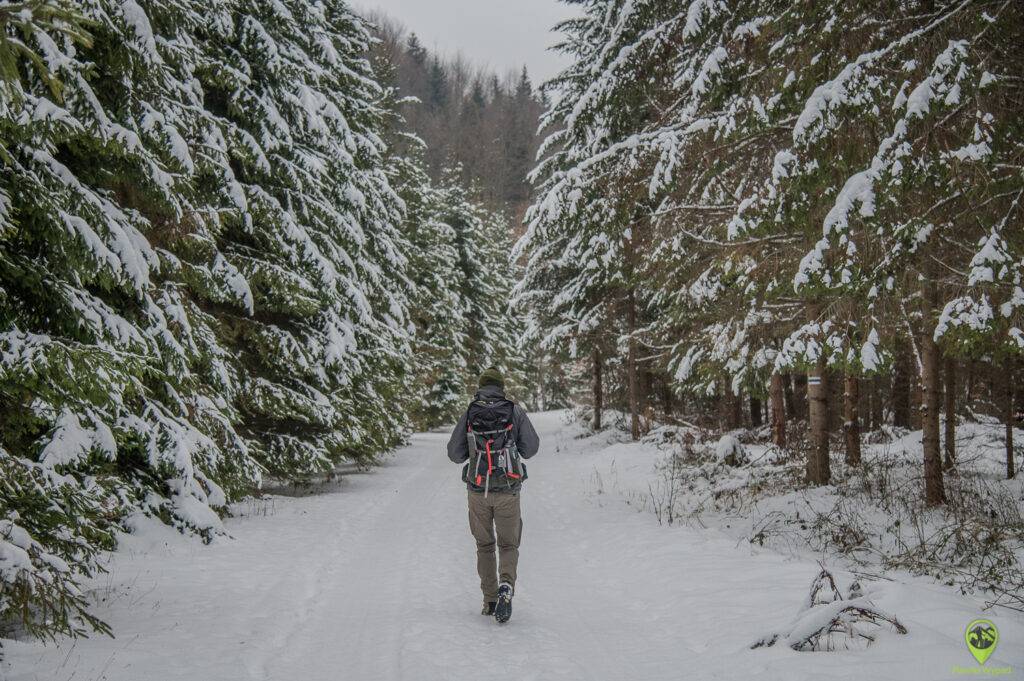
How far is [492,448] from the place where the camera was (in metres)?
5.70

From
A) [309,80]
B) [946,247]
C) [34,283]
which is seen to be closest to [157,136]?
[34,283]

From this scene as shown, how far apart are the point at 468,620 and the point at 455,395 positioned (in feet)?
80.6

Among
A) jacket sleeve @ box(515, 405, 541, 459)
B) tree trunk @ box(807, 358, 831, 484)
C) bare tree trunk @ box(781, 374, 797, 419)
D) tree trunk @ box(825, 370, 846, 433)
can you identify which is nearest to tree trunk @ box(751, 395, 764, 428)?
bare tree trunk @ box(781, 374, 797, 419)

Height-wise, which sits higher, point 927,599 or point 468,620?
point 927,599

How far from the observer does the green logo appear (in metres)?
3.53

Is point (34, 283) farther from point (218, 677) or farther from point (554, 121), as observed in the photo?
point (554, 121)

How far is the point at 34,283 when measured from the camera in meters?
4.43

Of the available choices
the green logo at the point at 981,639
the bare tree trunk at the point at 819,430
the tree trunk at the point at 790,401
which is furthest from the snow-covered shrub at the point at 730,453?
the tree trunk at the point at 790,401

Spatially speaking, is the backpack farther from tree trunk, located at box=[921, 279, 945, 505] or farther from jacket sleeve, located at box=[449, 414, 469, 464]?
tree trunk, located at box=[921, 279, 945, 505]

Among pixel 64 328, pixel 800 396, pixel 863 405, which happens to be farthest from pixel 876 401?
pixel 64 328

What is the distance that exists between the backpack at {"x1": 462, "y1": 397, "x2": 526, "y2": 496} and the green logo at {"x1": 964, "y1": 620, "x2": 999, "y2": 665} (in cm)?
349

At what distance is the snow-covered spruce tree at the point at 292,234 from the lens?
32.6 feet

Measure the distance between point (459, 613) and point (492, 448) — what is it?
1.61 metres

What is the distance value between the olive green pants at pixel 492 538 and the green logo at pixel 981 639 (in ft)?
11.2
